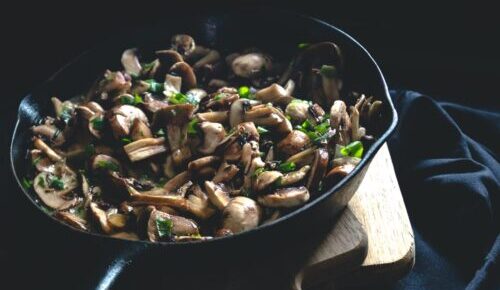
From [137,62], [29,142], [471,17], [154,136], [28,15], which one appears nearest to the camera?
[154,136]

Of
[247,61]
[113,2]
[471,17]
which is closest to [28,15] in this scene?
[113,2]

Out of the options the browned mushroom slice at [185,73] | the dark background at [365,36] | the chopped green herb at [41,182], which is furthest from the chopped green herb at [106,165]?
the dark background at [365,36]

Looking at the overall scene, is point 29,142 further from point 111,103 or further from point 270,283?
point 270,283

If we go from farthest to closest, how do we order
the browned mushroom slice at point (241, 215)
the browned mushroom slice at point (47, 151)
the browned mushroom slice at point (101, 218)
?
the browned mushroom slice at point (47, 151), the browned mushroom slice at point (101, 218), the browned mushroom slice at point (241, 215)

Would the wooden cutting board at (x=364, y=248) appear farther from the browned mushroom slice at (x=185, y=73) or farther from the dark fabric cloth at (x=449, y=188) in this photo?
the browned mushroom slice at (x=185, y=73)

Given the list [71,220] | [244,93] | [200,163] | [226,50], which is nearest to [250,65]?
[244,93]

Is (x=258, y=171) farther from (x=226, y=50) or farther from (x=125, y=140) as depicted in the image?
(x=226, y=50)

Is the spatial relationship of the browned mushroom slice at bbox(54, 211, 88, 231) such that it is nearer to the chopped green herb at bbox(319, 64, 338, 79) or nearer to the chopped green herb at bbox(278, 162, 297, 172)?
the chopped green herb at bbox(278, 162, 297, 172)
